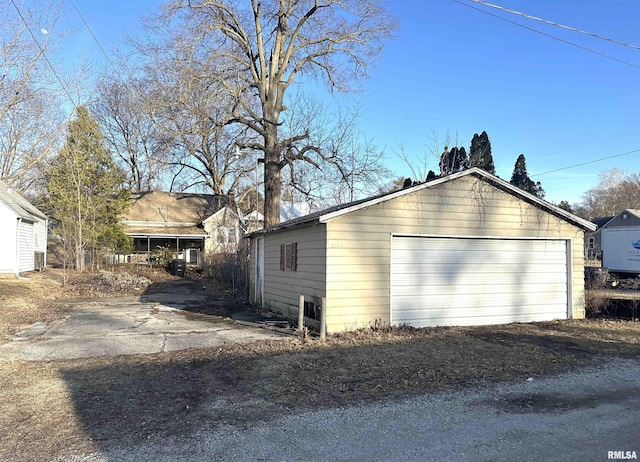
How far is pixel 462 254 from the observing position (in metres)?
11.1

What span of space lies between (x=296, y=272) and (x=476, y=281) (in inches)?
175

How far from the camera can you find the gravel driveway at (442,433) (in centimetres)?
397

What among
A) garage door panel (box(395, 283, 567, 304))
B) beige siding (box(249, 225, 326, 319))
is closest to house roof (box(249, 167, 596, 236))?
beige siding (box(249, 225, 326, 319))

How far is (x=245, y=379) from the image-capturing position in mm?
6406

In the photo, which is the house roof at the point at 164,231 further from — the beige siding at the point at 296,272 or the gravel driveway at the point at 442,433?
the gravel driveway at the point at 442,433

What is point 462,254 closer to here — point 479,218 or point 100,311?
point 479,218

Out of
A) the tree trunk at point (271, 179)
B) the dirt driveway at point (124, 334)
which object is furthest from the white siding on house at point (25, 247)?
the tree trunk at point (271, 179)

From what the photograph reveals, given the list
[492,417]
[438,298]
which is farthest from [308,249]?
[492,417]

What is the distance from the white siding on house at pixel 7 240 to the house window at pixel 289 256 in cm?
1448

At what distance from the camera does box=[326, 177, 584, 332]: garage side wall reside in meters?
9.81

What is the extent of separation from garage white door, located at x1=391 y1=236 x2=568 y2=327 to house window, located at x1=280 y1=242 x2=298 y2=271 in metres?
2.57

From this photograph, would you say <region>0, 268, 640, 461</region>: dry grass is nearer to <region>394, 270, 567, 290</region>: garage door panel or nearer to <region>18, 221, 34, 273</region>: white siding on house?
<region>394, 270, 567, 290</region>: garage door panel

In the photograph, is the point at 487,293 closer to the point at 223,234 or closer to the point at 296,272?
the point at 296,272

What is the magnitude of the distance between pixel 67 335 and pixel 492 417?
351 inches
